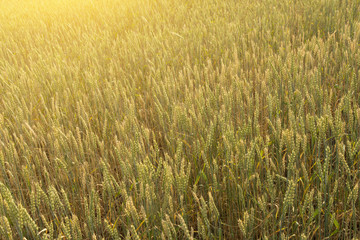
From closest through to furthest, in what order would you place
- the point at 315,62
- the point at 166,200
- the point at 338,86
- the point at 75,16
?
1. the point at 166,200
2. the point at 338,86
3. the point at 315,62
4. the point at 75,16

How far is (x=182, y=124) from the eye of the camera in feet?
3.76

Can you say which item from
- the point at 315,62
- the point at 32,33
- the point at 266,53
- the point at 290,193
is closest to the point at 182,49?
the point at 266,53

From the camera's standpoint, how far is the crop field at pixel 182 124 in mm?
835

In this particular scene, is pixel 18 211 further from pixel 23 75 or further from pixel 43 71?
pixel 43 71

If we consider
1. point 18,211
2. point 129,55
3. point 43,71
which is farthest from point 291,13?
point 18,211

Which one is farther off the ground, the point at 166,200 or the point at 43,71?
the point at 43,71

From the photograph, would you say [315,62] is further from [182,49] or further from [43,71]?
[43,71]

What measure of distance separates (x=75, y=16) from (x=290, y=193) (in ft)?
14.0

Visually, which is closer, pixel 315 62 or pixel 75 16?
pixel 315 62

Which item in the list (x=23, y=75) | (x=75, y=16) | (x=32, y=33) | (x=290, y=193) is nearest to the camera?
(x=290, y=193)

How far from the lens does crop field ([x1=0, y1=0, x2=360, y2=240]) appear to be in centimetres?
84

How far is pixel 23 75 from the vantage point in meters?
2.05

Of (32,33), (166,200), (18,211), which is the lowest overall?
(166,200)

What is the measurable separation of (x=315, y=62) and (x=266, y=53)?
0.40 metres
